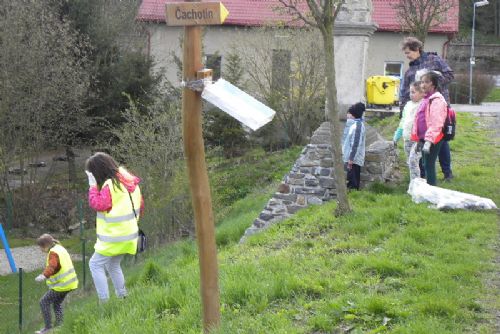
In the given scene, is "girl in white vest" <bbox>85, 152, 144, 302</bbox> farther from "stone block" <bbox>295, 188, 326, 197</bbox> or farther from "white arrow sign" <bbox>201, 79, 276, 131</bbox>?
"stone block" <bbox>295, 188, 326, 197</bbox>

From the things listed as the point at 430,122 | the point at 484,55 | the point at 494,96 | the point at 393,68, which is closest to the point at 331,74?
the point at 430,122

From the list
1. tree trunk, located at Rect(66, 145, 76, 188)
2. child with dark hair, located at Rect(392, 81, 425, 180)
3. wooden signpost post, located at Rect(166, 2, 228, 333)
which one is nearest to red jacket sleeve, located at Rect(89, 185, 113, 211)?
wooden signpost post, located at Rect(166, 2, 228, 333)

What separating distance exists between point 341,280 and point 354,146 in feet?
12.0

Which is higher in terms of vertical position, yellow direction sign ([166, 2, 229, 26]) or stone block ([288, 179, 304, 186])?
yellow direction sign ([166, 2, 229, 26])

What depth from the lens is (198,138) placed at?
4.93 meters

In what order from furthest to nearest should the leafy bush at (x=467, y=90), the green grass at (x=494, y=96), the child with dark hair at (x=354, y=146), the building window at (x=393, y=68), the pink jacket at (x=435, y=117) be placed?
the green grass at (x=494, y=96)
the leafy bush at (x=467, y=90)
the building window at (x=393, y=68)
the child with dark hair at (x=354, y=146)
the pink jacket at (x=435, y=117)

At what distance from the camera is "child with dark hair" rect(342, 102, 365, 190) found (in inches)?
375

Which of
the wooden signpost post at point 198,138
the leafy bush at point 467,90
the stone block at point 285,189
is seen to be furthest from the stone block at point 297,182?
the leafy bush at point 467,90

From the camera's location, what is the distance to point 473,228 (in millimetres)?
7410

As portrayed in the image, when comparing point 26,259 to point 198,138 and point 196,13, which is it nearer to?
point 198,138

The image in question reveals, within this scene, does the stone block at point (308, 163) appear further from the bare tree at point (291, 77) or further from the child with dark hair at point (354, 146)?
the bare tree at point (291, 77)

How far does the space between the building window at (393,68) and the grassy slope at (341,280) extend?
23.0m

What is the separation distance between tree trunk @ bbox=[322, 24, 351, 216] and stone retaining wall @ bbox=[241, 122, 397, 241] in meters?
1.14

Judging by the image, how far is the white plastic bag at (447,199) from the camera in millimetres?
8273
